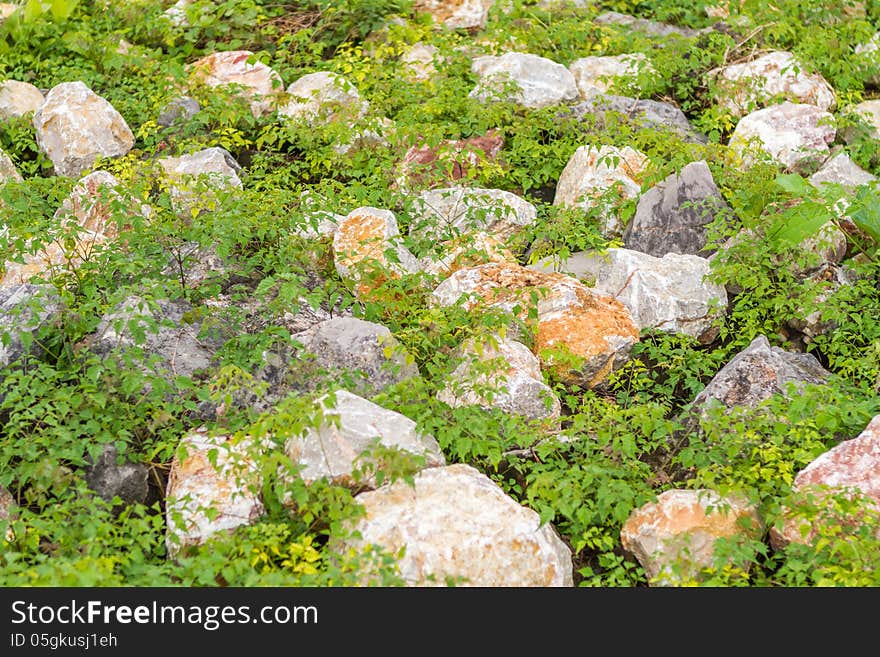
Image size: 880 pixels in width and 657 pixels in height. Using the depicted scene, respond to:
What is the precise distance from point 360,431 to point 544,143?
150 inches

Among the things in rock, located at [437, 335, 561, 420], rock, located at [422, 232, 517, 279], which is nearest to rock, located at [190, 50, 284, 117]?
rock, located at [422, 232, 517, 279]

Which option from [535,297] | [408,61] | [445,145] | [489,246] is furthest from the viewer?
[408,61]

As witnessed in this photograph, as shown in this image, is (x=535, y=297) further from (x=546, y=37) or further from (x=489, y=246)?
(x=546, y=37)

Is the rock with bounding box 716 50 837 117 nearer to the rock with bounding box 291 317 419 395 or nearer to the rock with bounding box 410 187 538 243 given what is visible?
the rock with bounding box 410 187 538 243

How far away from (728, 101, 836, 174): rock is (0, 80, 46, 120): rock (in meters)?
5.50

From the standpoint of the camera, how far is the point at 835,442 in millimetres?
5090

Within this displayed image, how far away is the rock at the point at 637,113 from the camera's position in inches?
302

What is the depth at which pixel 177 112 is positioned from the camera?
25.5ft

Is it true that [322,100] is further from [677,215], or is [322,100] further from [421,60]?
[677,215]

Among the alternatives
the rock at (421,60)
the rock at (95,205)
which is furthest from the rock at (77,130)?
the rock at (421,60)

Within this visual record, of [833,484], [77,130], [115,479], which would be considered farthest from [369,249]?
[833,484]

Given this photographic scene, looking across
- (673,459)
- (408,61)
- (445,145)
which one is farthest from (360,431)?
(408,61)

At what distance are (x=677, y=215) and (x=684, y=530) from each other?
2.82 m

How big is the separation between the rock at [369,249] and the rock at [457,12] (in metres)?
3.29
